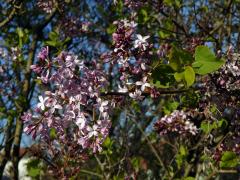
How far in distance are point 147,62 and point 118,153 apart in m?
4.84

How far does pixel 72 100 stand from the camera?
2.41m

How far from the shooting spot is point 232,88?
8.97 ft

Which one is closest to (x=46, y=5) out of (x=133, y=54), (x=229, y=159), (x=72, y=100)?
(x=229, y=159)

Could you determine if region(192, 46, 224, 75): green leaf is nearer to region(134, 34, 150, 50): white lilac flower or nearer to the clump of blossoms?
region(134, 34, 150, 50): white lilac flower

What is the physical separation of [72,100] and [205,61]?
0.73 m

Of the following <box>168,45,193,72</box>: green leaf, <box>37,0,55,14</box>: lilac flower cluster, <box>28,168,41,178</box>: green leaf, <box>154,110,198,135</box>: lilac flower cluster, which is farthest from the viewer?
<box>37,0,55,14</box>: lilac flower cluster

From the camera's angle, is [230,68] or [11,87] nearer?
[230,68]

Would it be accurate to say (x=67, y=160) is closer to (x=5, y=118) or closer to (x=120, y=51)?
(x=5, y=118)

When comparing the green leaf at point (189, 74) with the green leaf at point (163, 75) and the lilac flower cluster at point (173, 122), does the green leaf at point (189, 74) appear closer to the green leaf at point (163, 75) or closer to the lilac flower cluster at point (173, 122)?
the green leaf at point (163, 75)

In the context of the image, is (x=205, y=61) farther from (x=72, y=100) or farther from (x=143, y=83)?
(x=72, y=100)

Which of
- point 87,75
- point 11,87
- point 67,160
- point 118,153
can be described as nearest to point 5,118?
point 11,87

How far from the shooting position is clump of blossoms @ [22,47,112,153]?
2420mm

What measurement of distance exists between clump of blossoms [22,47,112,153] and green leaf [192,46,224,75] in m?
0.58

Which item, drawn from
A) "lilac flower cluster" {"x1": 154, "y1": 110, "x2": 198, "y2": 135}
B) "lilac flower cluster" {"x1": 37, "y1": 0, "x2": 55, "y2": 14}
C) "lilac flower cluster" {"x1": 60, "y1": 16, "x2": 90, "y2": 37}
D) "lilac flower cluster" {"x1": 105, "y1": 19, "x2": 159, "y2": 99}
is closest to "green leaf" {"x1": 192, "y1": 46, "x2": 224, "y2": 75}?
"lilac flower cluster" {"x1": 105, "y1": 19, "x2": 159, "y2": 99}
